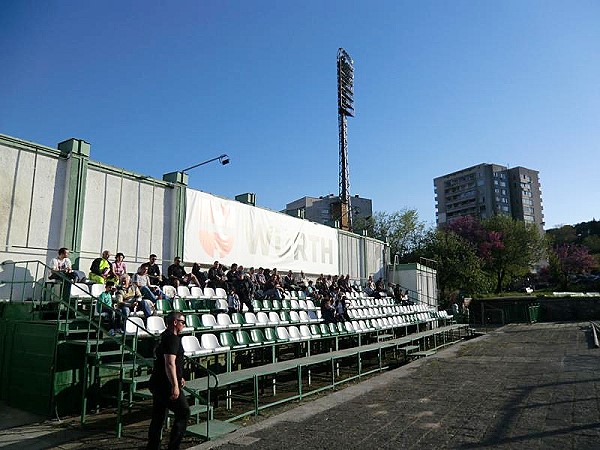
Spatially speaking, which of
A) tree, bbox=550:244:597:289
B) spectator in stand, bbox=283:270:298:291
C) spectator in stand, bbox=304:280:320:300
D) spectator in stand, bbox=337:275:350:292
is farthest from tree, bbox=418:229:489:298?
spectator in stand, bbox=283:270:298:291

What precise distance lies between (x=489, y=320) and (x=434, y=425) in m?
28.4

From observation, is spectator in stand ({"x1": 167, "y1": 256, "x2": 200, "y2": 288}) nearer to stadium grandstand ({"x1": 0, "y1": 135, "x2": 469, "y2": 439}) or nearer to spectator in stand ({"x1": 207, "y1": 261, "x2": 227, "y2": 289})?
stadium grandstand ({"x1": 0, "y1": 135, "x2": 469, "y2": 439})

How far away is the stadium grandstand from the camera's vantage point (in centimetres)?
704

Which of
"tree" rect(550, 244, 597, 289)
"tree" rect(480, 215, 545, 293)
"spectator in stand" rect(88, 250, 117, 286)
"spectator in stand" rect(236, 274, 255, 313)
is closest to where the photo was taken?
"spectator in stand" rect(88, 250, 117, 286)

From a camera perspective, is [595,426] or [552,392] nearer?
[595,426]

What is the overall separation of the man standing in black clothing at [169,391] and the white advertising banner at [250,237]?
952 centimetres

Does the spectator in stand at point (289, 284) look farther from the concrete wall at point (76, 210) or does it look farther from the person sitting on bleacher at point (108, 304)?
the person sitting on bleacher at point (108, 304)

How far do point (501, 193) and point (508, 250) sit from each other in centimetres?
5170

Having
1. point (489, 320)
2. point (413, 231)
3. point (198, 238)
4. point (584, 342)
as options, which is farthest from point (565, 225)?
point (198, 238)

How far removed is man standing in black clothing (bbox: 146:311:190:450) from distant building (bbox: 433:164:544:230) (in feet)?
289

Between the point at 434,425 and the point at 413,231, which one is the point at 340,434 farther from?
the point at 413,231

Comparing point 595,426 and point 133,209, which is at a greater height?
point 133,209

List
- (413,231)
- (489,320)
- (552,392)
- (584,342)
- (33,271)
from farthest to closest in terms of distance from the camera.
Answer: (413,231), (489,320), (584,342), (33,271), (552,392)

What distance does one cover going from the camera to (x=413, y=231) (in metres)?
43.7
